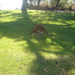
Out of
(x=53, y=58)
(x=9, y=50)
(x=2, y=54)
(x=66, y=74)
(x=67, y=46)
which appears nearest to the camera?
(x=66, y=74)

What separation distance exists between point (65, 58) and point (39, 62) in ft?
4.99

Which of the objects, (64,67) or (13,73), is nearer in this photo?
(13,73)

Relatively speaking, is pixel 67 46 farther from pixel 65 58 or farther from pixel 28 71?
pixel 28 71

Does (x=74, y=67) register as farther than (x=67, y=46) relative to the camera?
No

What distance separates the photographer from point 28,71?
Result: 17.1 ft

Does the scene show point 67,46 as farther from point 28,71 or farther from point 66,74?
point 28,71

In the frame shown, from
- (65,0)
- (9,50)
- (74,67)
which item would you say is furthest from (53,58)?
(65,0)

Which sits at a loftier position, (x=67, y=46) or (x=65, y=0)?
(x=65, y=0)

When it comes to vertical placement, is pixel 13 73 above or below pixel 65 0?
below

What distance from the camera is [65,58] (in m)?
6.28

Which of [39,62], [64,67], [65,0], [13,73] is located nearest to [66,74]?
[64,67]

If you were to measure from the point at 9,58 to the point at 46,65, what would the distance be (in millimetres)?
2178

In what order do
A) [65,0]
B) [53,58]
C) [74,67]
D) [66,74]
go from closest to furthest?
[66,74] < [74,67] < [53,58] < [65,0]

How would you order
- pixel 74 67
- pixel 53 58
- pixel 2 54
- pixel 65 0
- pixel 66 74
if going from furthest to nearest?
pixel 65 0 < pixel 2 54 < pixel 53 58 < pixel 74 67 < pixel 66 74
